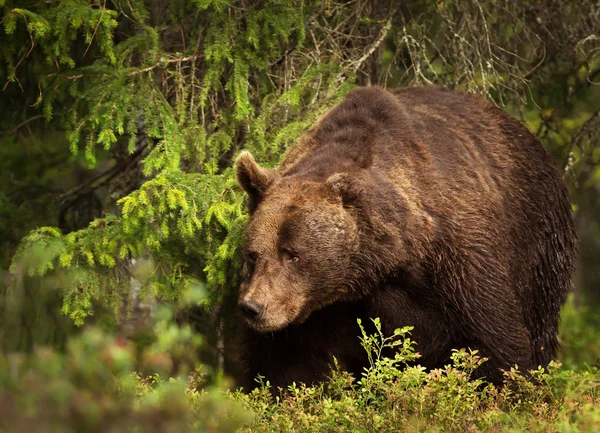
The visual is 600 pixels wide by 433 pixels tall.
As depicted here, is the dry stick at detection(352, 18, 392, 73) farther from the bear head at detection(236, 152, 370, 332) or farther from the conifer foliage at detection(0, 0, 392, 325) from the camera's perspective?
the bear head at detection(236, 152, 370, 332)

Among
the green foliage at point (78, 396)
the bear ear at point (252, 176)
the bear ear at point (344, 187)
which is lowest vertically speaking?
the bear ear at point (252, 176)

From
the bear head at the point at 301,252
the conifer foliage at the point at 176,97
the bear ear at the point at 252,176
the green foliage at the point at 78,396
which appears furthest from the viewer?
the conifer foliage at the point at 176,97

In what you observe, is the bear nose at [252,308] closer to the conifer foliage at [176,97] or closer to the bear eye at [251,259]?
the bear eye at [251,259]

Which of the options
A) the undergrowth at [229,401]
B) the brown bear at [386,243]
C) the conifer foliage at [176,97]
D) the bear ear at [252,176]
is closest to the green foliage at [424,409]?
the undergrowth at [229,401]

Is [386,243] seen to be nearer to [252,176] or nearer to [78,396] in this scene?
[252,176]

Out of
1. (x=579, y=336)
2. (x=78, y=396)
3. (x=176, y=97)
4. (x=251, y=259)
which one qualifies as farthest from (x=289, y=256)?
(x=579, y=336)

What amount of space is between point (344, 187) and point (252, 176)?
67cm

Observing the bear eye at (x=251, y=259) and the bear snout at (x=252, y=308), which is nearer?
the bear snout at (x=252, y=308)

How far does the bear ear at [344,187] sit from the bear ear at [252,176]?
495 millimetres

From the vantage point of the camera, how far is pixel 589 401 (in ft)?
15.9

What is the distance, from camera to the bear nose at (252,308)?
17.2 ft

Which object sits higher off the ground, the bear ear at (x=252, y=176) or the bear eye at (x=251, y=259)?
Answer: the bear ear at (x=252, y=176)

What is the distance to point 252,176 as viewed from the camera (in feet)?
18.9

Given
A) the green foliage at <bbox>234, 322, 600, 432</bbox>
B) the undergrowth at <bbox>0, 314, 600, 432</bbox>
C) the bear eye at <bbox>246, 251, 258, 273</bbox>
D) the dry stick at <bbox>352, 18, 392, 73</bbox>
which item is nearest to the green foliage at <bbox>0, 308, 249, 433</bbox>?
the undergrowth at <bbox>0, 314, 600, 432</bbox>
